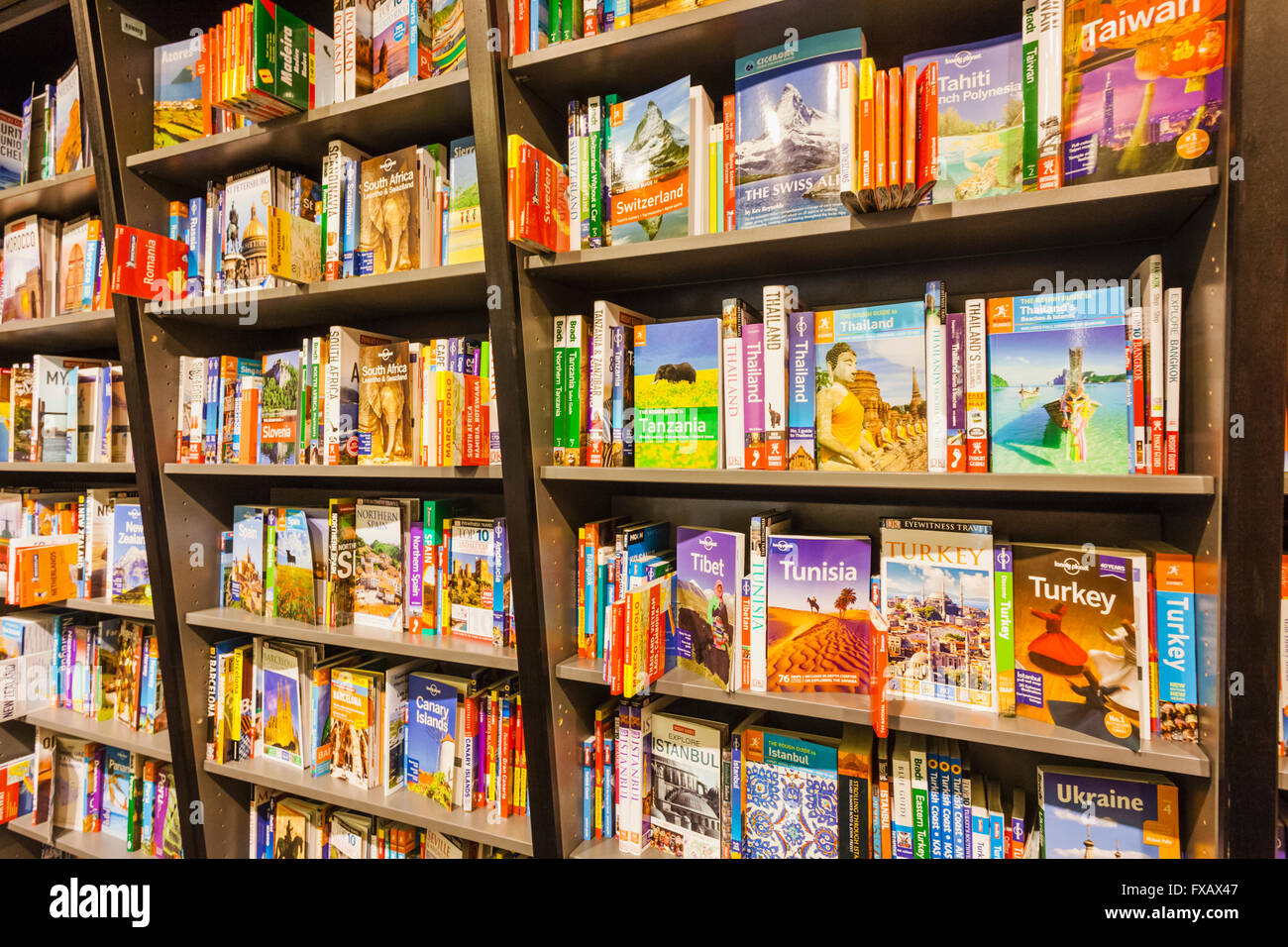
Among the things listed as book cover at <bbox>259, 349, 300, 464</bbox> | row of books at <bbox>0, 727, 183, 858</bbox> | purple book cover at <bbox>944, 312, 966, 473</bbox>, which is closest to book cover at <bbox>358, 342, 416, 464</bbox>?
book cover at <bbox>259, 349, 300, 464</bbox>

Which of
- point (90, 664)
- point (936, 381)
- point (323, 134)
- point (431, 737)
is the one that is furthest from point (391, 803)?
point (323, 134)

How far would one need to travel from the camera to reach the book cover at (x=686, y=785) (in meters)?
1.23

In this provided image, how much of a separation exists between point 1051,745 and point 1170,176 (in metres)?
0.85

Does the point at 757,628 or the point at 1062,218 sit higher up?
the point at 1062,218

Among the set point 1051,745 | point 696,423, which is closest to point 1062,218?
point 696,423

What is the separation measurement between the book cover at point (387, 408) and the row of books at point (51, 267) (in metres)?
1.02

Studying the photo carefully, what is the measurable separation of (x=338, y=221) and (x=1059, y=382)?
5.04 ft

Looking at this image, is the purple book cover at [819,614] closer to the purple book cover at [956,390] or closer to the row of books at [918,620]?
the row of books at [918,620]

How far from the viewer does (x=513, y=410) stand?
1.21 meters

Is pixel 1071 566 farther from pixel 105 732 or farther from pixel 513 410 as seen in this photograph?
pixel 105 732

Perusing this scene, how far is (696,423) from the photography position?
1201 millimetres

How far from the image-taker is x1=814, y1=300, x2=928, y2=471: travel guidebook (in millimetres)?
1069

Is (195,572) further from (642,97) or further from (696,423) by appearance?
(642,97)

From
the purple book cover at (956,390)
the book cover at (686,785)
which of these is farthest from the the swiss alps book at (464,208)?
the book cover at (686,785)
